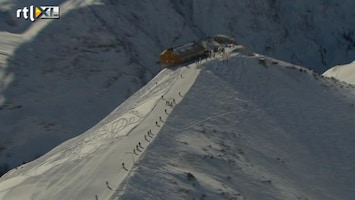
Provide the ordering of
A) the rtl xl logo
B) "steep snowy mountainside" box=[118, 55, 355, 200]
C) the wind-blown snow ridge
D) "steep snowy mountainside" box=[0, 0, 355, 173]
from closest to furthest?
"steep snowy mountainside" box=[118, 55, 355, 200] → the wind-blown snow ridge → "steep snowy mountainside" box=[0, 0, 355, 173] → the rtl xl logo

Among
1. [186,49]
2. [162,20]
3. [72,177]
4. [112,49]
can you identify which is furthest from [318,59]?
[72,177]

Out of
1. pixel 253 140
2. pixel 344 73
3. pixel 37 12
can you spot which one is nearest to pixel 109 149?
pixel 253 140

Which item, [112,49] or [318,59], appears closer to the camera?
[112,49]

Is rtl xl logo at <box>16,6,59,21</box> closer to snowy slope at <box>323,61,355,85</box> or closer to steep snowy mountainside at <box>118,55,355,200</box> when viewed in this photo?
snowy slope at <box>323,61,355,85</box>

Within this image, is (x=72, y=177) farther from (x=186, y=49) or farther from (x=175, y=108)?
(x=186, y=49)

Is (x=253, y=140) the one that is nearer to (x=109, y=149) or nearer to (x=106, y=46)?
(x=109, y=149)

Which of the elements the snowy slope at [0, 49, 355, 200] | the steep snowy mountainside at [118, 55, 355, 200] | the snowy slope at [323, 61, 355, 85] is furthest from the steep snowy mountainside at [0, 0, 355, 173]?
the steep snowy mountainside at [118, 55, 355, 200]
